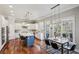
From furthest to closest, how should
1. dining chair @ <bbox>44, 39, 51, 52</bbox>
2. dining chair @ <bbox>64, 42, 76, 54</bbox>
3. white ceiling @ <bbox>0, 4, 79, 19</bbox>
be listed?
dining chair @ <bbox>44, 39, 51, 52</bbox> → dining chair @ <bbox>64, 42, 76, 54</bbox> → white ceiling @ <bbox>0, 4, 79, 19</bbox>

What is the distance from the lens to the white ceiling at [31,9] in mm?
2660

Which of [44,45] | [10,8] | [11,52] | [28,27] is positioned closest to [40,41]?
[44,45]

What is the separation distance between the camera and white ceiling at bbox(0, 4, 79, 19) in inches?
105

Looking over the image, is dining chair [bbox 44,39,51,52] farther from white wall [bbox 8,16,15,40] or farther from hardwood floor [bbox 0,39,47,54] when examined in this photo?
white wall [bbox 8,16,15,40]

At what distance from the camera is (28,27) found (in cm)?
283

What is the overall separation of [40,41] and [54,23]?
25.3 inches

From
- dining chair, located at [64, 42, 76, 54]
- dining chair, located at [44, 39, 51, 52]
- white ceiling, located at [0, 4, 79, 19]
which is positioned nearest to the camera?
white ceiling, located at [0, 4, 79, 19]

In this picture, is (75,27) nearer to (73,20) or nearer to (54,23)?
(73,20)

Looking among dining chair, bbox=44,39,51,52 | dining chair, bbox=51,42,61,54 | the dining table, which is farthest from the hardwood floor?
the dining table

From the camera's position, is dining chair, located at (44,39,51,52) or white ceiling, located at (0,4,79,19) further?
dining chair, located at (44,39,51,52)

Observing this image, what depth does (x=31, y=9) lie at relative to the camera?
2.76m

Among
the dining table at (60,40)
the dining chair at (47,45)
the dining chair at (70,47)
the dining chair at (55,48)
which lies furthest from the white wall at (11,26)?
the dining chair at (70,47)

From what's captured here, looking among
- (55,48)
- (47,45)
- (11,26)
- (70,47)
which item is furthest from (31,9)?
(70,47)

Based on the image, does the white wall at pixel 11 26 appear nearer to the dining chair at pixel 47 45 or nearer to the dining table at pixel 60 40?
the dining chair at pixel 47 45
